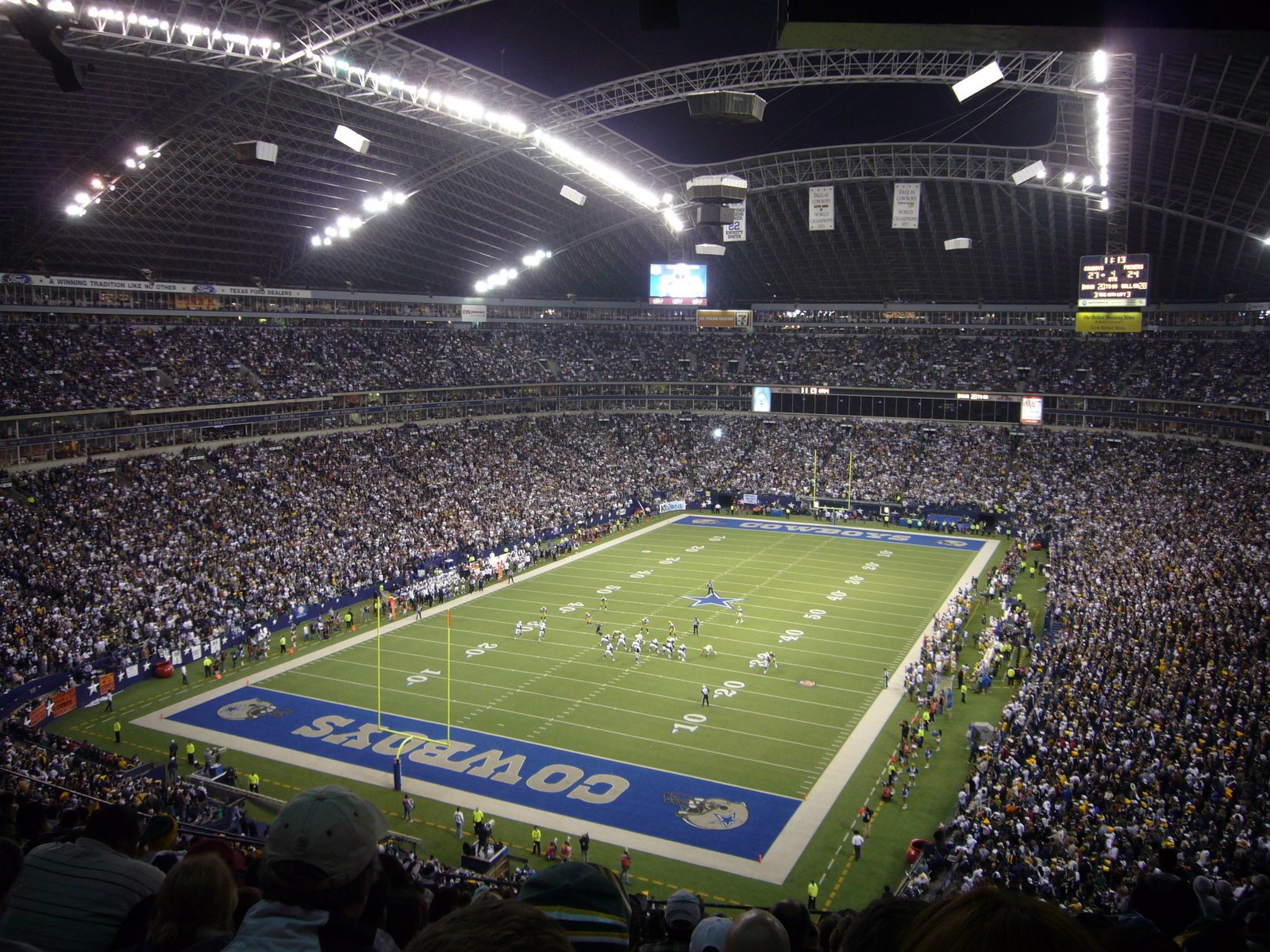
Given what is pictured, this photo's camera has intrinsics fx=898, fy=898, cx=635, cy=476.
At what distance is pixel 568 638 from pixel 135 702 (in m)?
15.6

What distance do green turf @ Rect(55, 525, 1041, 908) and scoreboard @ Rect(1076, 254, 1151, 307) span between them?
666 inches

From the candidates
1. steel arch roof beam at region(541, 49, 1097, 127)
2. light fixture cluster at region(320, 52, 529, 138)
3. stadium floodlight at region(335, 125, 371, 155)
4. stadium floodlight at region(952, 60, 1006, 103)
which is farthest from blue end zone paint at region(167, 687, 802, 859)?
steel arch roof beam at region(541, 49, 1097, 127)

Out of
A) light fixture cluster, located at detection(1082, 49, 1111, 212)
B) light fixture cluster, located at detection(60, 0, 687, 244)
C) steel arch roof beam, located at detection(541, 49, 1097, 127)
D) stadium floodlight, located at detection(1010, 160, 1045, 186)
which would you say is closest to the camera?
light fixture cluster, located at detection(60, 0, 687, 244)

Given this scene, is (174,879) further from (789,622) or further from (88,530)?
(88,530)

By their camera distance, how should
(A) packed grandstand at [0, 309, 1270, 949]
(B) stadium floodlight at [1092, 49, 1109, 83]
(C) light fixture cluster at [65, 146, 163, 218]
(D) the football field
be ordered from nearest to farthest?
1. (A) packed grandstand at [0, 309, 1270, 949]
2. (D) the football field
3. (B) stadium floodlight at [1092, 49, 1109, 83]
4. (C) light fixture cluster at [65, 146, 163, 218]

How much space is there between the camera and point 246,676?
33.0 meters

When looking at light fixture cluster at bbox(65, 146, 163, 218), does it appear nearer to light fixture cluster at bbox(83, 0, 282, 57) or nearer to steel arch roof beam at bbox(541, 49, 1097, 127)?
light fixture cluster at bbox(83, 0, 282, 57)

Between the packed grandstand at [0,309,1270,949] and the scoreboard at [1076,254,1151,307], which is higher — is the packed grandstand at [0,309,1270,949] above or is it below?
below

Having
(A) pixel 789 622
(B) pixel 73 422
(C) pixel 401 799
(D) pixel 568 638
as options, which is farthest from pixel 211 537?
(A) pixel 789 622

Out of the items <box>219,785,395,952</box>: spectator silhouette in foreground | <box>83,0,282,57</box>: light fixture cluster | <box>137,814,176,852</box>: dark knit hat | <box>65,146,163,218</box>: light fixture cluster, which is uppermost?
<box>83,0,282,57</box>: light fixture cluster

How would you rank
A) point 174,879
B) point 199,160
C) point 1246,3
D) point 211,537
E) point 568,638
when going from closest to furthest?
point 174,879
point 1246,3
point 568,638
point 211,537
point 199,160

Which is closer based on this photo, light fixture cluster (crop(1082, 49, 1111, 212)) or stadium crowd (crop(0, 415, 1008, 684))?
stadium crowd (crop(0, 415, 1008, 684))

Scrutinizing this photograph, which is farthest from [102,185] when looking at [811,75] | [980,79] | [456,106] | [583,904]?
[583,904]

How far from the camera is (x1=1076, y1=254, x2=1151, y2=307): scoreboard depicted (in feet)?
157
